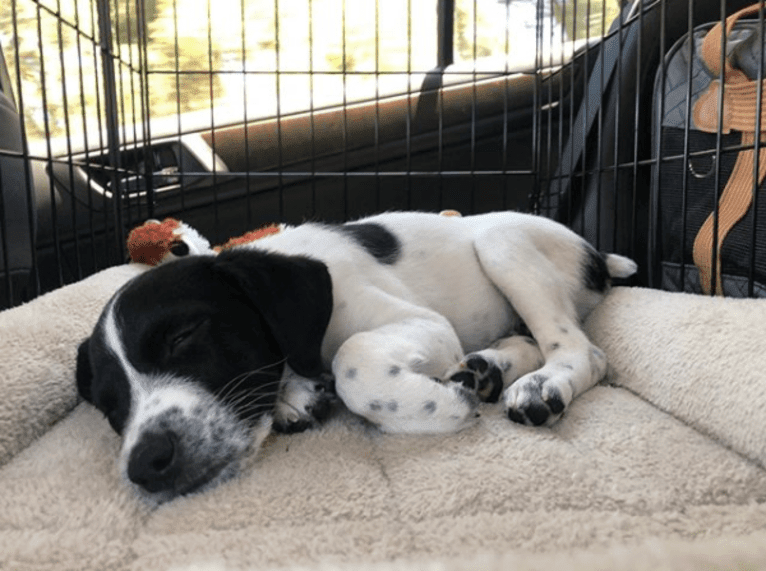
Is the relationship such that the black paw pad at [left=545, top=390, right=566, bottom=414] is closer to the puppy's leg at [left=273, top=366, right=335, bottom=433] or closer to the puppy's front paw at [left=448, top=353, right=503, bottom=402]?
the puppy's front paw at [left=448, top=353, right=503, bottom=402]

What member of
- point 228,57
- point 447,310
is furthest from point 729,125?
point 228,57

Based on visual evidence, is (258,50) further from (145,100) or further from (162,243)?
(162,243)

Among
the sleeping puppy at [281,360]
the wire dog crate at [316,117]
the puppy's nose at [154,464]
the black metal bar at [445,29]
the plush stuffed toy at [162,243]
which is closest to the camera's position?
the puppy's nose at [154,464]

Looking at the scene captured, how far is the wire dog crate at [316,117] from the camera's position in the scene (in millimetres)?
3000

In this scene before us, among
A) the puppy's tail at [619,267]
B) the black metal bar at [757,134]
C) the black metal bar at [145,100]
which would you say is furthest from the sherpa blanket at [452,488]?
the black metal bar at [145,100]

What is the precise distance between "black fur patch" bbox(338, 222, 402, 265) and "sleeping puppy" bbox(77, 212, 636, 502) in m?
0.04

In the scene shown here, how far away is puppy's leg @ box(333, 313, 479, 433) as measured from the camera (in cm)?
153

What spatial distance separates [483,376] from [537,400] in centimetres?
20

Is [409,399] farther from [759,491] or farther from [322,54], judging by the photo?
[322,54]

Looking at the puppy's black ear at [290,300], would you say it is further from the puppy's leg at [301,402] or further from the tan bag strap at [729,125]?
the tan bag strap at [729,125]

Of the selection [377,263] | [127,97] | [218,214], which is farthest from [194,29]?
[377,263]

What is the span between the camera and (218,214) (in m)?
3.93

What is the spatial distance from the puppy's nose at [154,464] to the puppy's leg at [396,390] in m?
0.41

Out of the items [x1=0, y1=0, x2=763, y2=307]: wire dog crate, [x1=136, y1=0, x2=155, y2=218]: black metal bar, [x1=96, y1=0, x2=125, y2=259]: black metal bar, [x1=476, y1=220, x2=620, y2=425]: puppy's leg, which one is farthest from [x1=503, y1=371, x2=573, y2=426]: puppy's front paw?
[x1=136, y1=0, x2=155, y2=218]: black metal bar
